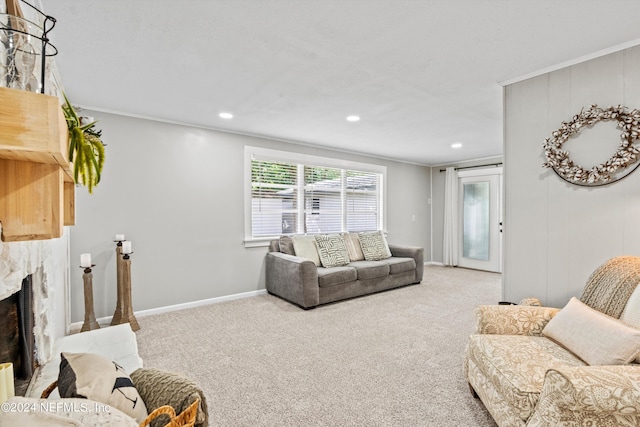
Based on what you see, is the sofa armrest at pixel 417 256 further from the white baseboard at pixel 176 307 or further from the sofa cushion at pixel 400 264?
the white baseboard at pixel 176 307

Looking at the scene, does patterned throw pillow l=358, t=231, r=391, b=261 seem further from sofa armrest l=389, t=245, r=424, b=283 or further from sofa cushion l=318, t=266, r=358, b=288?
sofa cushion l=318, t=266, r=358, b=288

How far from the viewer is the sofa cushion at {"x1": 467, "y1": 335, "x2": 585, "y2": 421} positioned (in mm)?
1405

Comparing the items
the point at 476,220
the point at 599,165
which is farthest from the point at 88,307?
the point at 476,220

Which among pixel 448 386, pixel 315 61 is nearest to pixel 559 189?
pixel 448 386

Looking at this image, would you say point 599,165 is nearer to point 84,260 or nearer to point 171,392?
point 171,392

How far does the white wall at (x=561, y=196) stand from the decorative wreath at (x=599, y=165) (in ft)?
0.16

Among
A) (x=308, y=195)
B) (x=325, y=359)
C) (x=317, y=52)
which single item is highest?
(x=317, y=52)

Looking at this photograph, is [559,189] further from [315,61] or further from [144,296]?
[144,296]

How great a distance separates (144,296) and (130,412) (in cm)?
307

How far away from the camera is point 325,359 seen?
2.53 meters

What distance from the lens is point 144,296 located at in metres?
3.61

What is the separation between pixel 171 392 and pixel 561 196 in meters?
2.76

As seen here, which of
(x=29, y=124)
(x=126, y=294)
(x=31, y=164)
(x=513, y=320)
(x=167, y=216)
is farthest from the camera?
(x=167, y=216)

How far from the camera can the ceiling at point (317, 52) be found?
5.64 feet
